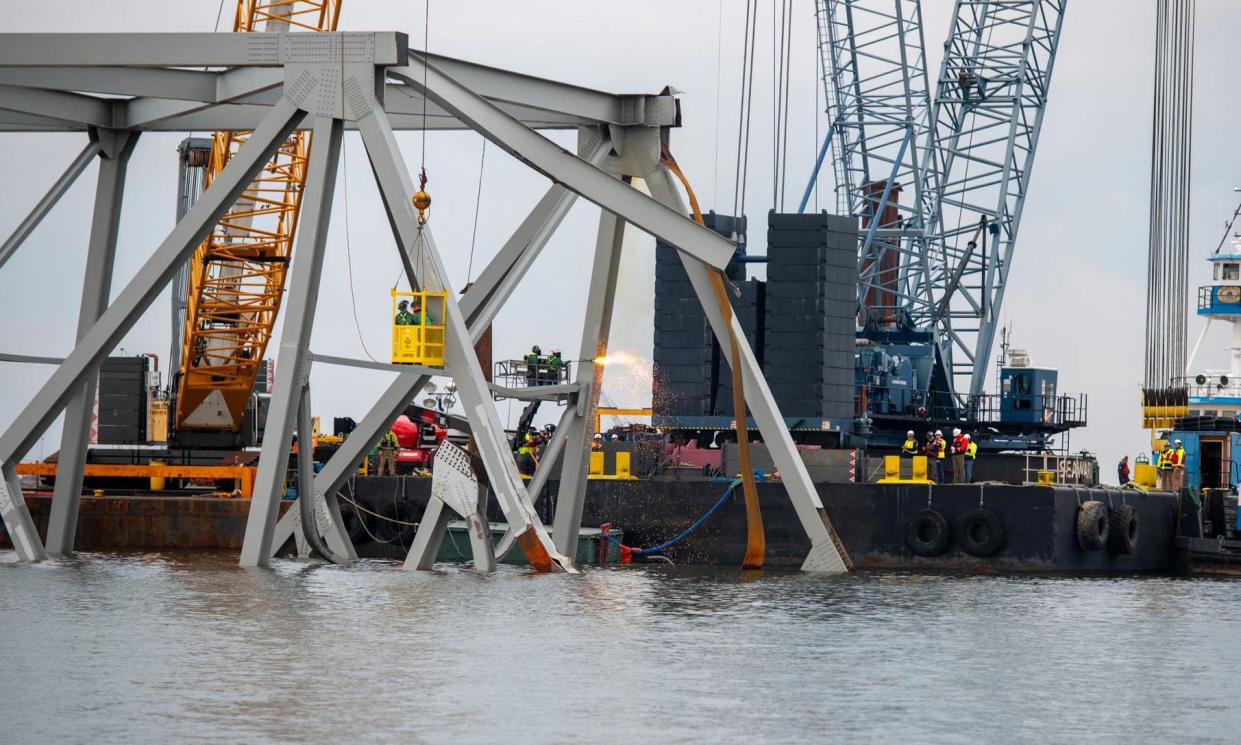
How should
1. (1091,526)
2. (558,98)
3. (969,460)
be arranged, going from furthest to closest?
(969,460)
(1091,526)
(558,98)

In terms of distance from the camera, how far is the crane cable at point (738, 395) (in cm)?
4284

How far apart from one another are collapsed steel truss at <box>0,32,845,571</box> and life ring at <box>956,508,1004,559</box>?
8923 millimetres

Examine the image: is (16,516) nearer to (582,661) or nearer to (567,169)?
(567,169)

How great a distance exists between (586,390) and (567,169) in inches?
269

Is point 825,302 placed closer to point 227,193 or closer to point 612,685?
point 227,193

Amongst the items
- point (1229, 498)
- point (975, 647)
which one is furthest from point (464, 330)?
point (1229, 498)

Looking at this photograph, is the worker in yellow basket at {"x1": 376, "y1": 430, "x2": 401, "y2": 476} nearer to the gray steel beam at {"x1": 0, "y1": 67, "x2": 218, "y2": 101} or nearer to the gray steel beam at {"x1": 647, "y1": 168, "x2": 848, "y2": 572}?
the gray steel beam at {"x1": 647, "y1": 168, "x2": 848, "y2": 572}

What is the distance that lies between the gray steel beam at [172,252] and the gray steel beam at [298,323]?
883 millimetres

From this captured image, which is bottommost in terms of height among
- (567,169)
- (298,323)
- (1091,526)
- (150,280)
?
(1091,526)

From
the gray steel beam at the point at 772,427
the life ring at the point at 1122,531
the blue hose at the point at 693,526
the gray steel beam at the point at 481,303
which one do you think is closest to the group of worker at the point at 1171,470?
the life ring at the point at 1122,531

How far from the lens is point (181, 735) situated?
71.3ft

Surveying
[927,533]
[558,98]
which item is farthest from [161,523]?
[927,533]

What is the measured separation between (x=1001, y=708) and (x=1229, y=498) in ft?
122

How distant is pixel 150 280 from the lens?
38.8 metres
